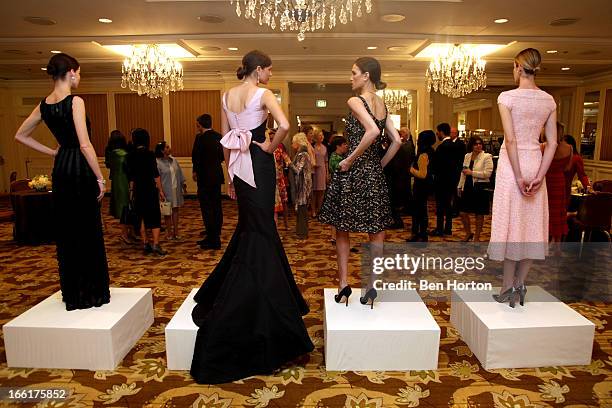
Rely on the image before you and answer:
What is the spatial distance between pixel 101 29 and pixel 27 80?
269 inches

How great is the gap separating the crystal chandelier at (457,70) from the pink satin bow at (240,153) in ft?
21.2

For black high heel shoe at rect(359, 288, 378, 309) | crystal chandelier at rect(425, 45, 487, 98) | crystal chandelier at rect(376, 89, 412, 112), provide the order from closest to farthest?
black high heel shoe at rect(359, 288, 378, 309) → crystal chandelier at rect(425, 45, 487, 98) → crystal chandelier at rect(376, 89, 412, 112)

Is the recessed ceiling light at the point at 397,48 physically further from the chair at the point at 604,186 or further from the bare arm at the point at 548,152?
the bare arm at the point at 548,152

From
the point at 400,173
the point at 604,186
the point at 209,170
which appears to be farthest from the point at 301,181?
the point at 604,186

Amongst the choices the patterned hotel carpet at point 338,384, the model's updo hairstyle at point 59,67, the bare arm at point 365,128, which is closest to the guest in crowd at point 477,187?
the patterned hotel carpet at point 338,384

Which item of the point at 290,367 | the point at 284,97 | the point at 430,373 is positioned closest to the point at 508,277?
the point at 430,373

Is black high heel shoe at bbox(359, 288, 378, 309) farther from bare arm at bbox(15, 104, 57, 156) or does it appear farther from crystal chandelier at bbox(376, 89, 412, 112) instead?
crystal chandelier at bbox(376, 89, 412, 112)

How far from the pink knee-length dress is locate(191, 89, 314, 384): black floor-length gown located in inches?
59.2

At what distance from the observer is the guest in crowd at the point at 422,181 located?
6133 millimetres

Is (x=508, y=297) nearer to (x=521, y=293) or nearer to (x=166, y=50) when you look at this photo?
(x=521, y=293)

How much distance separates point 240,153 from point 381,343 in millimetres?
1474

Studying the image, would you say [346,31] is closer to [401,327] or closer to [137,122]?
[401,327]

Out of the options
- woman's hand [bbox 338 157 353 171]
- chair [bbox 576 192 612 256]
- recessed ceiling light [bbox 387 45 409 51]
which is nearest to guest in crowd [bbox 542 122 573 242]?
chair [bbox 576 192 612 256]

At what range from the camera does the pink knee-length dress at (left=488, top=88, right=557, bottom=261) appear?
283cm
